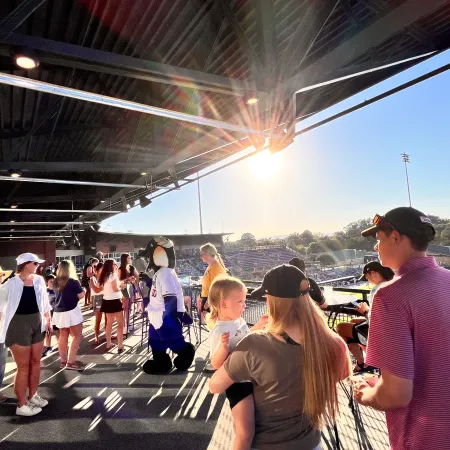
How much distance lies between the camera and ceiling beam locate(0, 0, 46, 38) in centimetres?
190

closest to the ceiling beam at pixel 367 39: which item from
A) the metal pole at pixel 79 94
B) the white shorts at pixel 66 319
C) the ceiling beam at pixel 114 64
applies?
the ceiling beam at pixel 114 64

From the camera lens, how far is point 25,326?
134 inches

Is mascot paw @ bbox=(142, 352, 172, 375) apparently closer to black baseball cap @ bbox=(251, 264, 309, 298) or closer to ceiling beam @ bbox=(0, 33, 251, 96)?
black baseball cap @ bbox=(251, 264, 309, 298)

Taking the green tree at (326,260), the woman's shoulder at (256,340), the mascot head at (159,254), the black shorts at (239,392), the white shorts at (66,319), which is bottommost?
the green tree at (326,260)

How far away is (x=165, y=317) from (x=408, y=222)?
142 inches

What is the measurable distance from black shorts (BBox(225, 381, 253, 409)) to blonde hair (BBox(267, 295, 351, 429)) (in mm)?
258

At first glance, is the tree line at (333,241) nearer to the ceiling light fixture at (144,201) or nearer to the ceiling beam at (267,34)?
the ceiling light fixture at (144,201)

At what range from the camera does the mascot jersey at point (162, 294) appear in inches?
169

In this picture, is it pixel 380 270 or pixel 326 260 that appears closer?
pixel 380 270

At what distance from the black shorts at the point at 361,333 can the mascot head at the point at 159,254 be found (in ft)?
8.64

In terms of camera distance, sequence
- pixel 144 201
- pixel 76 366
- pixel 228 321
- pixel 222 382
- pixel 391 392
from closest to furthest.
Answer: pixel 391 392
pixel 222 382
pixel 228 321
pixel 76 366
pixel 144 201

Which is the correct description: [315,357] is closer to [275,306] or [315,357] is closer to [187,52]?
[275,306]

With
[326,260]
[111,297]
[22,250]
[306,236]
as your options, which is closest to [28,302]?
[111,297]

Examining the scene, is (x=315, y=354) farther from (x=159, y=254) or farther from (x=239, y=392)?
(x=159, y=254)
